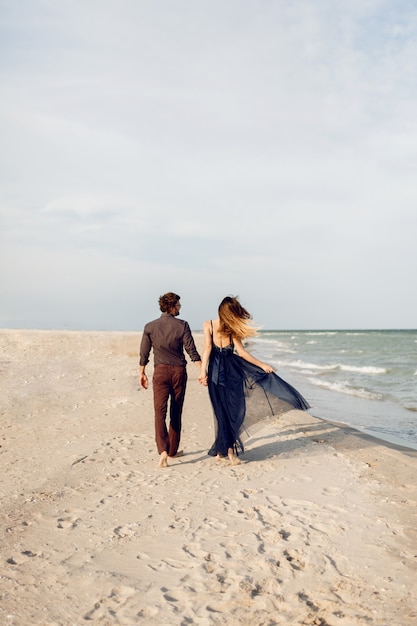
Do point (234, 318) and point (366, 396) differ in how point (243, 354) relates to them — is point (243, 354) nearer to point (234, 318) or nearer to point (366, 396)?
point (234, 318)

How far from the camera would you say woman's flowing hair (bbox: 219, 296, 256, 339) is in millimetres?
6817

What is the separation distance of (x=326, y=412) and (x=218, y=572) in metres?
8.59

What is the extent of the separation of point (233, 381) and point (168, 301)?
1283 millimetres

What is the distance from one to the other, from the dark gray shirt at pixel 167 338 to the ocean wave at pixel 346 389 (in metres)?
A: 9.40

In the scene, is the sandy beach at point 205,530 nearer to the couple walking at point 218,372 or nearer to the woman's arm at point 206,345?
the couple walking at point 218,372

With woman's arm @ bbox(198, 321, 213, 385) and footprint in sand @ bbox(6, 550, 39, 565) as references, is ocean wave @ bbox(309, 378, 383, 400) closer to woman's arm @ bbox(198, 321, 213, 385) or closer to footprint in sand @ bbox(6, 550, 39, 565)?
woman's arm @ bbox(198, 321, 213, 385)

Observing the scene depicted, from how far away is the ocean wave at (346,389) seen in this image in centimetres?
1533

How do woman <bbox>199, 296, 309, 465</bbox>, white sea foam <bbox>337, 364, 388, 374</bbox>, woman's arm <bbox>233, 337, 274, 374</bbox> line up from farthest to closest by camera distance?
white sea foam <bbox>337, 364, 388, 374</bbox> < woman's arm <bbox>233, 337, 274, 374</bbox> < woman <bbox>199, 296, 309, 465</bbox>

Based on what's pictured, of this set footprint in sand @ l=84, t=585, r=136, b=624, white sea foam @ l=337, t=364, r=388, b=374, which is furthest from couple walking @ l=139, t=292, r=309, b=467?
white sea foam @ l=337, t=364, r=388, b=374

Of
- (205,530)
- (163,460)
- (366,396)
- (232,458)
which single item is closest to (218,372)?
(232,458)

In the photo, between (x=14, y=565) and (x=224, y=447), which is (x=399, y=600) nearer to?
(x=14, y=565)

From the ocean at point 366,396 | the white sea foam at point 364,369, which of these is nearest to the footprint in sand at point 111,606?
the ocean at point 366,396

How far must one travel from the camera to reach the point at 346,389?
1667cm

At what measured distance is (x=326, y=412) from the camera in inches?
476
